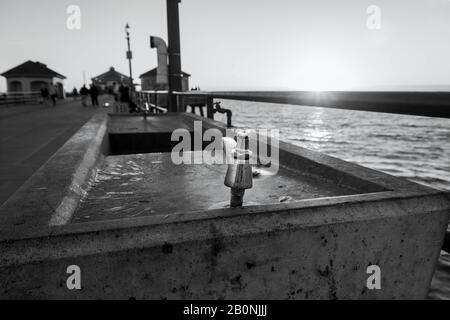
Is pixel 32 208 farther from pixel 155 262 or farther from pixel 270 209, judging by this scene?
pixel 270 209

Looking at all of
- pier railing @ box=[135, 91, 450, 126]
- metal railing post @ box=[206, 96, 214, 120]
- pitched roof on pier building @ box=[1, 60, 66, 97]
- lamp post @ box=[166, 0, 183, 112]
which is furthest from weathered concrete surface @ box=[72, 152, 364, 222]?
pitched roof on pier building @ box=[1, 60, 66, 97]

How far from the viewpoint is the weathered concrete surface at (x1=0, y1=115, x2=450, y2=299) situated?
1.33 m

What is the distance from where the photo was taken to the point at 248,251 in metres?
1.52

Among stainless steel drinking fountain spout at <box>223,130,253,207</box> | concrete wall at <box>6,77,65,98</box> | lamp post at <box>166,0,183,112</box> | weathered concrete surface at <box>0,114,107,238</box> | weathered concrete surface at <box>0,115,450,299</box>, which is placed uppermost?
concrete wall at <box>6,77,65,98</box>

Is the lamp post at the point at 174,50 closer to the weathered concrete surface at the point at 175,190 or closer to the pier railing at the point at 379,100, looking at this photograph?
the weathered concrete surface at the point at 175,190

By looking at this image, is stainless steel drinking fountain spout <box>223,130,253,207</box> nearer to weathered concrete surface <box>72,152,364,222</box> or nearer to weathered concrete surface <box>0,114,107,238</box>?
weathered concrete surface <box>72,152,364,222</box>

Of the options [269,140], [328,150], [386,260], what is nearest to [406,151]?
[328,150]

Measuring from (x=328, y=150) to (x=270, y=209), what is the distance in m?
Answer: 25.2

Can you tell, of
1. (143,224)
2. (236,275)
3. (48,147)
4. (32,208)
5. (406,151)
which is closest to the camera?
(143,224)

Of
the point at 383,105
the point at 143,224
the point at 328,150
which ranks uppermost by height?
the point at 383,105

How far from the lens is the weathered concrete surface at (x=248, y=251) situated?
1328mm

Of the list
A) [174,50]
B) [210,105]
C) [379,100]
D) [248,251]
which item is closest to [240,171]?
[248,251]
